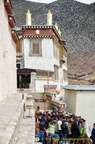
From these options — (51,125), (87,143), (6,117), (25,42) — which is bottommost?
(87,143)

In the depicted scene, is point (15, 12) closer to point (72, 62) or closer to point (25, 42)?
point (72, 62)

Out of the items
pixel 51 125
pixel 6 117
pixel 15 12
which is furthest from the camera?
pixel 15 12

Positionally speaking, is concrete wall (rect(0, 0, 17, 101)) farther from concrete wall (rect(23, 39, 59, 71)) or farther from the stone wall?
concrete wall (rect(23, 39, 59, 71))

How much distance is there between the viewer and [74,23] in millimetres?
118000

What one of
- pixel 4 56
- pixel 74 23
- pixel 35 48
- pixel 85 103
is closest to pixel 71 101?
pixel 85 103

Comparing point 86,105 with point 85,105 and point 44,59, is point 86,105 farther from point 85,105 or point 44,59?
point 44,59

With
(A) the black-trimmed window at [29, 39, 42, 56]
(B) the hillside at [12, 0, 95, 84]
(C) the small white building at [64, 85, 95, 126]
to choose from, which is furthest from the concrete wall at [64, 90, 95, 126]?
(B) the hillside at [12, 0, 95, 84]

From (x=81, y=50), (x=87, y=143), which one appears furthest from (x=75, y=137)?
(x=81, y=50)

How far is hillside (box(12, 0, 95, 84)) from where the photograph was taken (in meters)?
85.9

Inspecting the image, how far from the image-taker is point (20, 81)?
27.1m

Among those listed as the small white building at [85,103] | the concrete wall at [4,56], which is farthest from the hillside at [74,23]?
the concrete wall at [4,56]

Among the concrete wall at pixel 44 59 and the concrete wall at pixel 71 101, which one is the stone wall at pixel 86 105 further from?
the concrete wall at pixel 44 59

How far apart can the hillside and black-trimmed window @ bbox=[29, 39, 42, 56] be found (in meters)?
48.7

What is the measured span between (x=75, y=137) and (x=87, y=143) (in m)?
0.62
